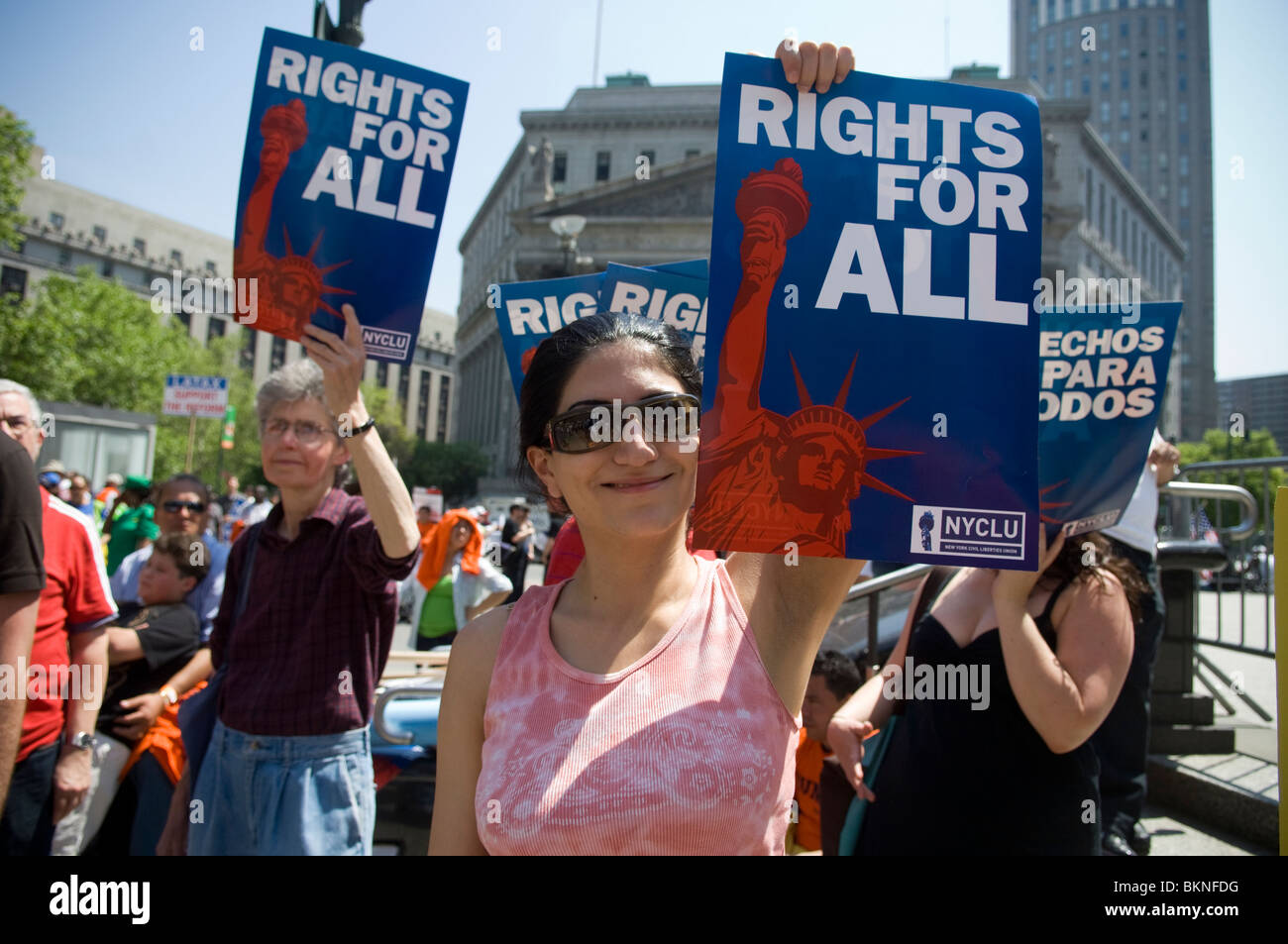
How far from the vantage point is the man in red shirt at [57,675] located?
2.63 meters

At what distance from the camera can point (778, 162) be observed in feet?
4.83

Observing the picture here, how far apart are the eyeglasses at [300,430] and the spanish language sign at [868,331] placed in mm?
1704

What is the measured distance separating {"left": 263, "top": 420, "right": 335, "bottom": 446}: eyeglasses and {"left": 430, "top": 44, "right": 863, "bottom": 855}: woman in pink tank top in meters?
1.31

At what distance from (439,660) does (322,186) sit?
279cm

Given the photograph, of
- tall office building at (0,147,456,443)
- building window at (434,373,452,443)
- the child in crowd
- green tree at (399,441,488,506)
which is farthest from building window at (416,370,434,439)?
the child in crowd

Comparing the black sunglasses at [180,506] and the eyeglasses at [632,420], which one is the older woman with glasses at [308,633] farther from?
the black sunglasses at [180,506]

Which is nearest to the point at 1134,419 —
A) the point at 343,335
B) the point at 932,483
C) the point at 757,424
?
the point at 932,483

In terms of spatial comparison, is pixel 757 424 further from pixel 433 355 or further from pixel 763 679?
pixel 433 355

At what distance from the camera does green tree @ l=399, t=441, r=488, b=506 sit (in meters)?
64.1

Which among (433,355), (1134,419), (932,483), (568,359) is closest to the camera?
(932,483)

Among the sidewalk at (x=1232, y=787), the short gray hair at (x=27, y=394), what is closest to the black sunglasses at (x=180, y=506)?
the short gray hair at (x=27, y=394)

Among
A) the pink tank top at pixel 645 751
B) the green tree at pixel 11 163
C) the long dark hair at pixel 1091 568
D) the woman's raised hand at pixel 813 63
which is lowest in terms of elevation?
the pink tank top at pixel 645 751

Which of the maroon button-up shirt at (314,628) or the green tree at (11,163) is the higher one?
the green tree at (11,163)

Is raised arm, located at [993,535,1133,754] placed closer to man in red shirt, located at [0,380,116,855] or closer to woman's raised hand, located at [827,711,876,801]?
woman's raised hand, located at [827,711,876,801]
